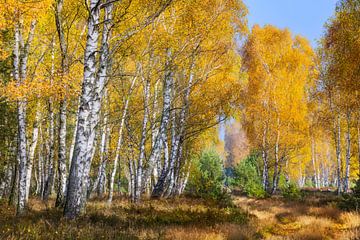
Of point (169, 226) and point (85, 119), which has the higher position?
point (85, 119)

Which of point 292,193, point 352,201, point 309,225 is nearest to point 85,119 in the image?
point 309,225

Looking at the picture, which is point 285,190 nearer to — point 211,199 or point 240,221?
point 211,199

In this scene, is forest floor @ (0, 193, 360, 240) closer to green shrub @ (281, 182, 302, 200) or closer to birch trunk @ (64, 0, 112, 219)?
birch trunk @ (64, 0, 112, 219)

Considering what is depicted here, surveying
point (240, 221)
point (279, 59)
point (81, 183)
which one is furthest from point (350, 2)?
point (81, 183)

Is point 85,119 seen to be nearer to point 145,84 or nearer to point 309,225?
point 309,225

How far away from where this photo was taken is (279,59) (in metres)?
22.5

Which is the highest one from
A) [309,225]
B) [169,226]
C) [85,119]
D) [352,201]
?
[85,119]

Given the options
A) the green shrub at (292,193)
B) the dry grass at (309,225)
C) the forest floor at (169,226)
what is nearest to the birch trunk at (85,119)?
the forest floor at (169,226)

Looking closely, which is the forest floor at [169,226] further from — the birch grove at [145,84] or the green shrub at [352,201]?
the birch grove at [145,84]

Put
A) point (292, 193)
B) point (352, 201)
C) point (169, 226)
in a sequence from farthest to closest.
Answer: point (292, 193)
point (352, 201)
point (169, 226)

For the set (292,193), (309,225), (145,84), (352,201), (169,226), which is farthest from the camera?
(292,193)

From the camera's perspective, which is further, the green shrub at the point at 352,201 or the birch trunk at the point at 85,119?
the green shrub at the point at 352,201

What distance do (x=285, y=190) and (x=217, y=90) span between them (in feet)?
21.3

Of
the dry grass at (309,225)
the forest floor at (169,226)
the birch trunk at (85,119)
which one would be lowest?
the dry grass at (309,225)
